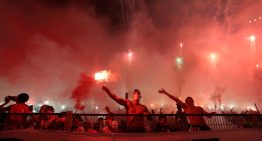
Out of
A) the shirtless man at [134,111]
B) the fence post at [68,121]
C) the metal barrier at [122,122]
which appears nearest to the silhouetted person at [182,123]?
the metal barrier at [122,122]

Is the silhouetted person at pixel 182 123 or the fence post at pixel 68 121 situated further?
the silhouetted person at pixel 182 123

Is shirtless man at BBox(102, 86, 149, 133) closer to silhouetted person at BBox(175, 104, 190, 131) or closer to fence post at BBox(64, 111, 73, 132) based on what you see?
silhouetted person at BBox(175, 104, 190, 131)

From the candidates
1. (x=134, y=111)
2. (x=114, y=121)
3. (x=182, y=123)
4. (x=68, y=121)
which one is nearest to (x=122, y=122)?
(x=114, y=121)

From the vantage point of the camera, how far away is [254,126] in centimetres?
860

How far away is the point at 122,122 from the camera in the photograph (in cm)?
800

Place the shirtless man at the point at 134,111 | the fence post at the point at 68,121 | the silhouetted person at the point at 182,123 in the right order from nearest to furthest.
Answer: the fence post at the point at 68,121 → the shirtless man at the point at 134,111 → the silhouetted person at the point at 182,123

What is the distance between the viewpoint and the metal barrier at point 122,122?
7.17 m

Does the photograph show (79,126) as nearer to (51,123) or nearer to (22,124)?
(51,123)

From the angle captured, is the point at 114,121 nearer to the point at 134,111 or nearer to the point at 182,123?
the point at 134,111

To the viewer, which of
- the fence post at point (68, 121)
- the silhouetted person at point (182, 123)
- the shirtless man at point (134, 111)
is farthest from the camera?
the silhouetted person at point (182, 123)

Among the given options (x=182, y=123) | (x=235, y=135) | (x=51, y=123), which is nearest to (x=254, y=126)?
(x=235, y=135)

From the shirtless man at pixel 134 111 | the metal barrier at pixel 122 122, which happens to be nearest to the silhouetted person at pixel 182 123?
the metal barrier at pixel 122 122

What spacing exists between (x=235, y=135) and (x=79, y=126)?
199 inches

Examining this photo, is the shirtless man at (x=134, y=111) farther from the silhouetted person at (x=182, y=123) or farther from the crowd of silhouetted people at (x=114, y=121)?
the silhouetted person at (x=182, y=123)
